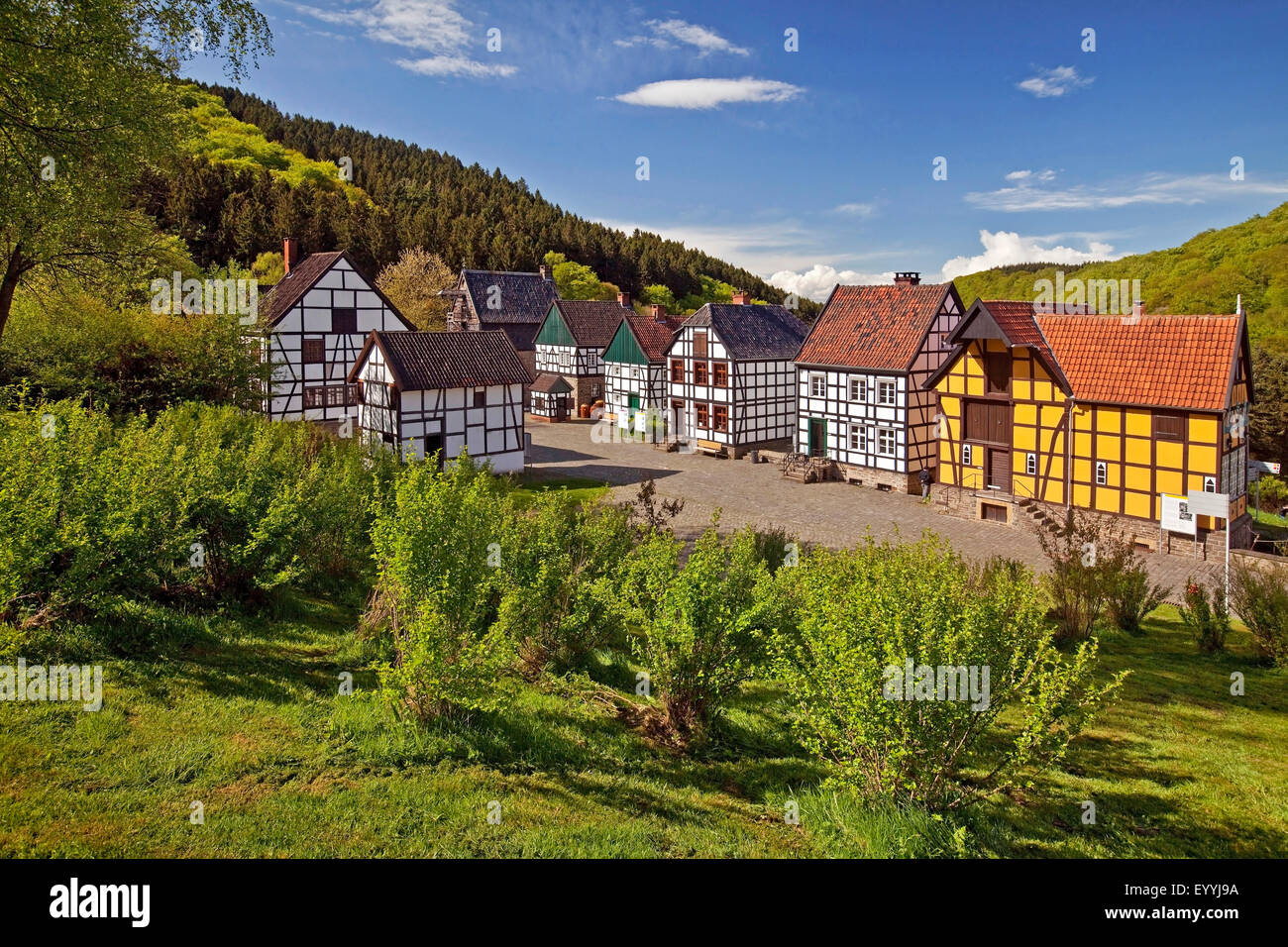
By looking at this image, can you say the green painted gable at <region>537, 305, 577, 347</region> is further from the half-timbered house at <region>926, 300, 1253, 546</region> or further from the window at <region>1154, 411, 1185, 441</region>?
the window at <region>1154, 411, 1185, 441</region>

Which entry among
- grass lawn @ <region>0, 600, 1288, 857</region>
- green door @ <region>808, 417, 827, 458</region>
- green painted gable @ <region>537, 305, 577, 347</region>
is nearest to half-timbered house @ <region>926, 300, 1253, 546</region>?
green door @ <region>808, 417, 827, 458</region>

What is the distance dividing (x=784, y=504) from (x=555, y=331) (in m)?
28.9

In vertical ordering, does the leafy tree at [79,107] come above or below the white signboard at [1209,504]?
above

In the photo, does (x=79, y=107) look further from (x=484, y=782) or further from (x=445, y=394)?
(x=445, y=394)

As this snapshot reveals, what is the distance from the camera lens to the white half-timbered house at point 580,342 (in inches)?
2084

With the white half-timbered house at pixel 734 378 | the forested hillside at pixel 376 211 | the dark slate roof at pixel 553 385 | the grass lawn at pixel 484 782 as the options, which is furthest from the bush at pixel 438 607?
the dark slate roof at pixel 553 385

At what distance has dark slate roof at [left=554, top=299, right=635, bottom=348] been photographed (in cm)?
5294

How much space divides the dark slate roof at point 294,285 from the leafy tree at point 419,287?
1775 centimetres

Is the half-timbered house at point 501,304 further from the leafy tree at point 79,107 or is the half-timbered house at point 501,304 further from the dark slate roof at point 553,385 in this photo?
the leafy tree at point 79,107

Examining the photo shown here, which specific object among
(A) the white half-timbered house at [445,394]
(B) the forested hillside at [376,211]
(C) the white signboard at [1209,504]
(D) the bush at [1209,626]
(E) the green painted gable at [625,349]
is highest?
(B) the forested hillside at [376,211]

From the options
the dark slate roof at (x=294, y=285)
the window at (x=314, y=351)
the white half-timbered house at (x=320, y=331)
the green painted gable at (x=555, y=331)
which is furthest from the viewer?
the green painted gable at (x=555, y=331)

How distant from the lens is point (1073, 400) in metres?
26.1

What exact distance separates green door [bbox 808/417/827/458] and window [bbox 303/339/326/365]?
71.5 ft
